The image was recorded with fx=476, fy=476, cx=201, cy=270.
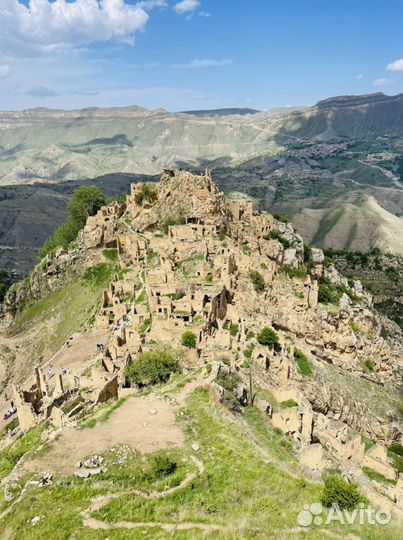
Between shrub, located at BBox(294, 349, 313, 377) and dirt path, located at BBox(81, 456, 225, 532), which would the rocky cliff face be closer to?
shrub, located at BBox(294, 349, 313, 377)

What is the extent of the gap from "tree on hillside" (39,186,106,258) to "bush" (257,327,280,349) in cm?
6103

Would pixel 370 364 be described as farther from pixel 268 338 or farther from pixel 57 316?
pixel 57 316

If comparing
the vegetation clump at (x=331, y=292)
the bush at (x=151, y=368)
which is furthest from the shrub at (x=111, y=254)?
the bush at (x=151, y=368)

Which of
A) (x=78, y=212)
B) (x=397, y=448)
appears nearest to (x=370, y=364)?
(x=397, y=448)

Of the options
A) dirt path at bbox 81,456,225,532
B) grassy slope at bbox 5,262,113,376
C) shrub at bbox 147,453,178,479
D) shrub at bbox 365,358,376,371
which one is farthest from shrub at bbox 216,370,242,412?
shrub at bbox 365,358,376,371

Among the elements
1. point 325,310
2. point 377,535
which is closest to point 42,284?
point 325,310

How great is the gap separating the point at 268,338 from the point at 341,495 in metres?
26.8

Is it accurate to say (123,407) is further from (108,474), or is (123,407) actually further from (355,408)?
(355,408)

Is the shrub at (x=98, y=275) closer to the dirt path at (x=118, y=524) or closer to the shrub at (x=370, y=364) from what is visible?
the shrub at (x=370, y=364)

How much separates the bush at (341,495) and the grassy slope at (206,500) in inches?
32.9

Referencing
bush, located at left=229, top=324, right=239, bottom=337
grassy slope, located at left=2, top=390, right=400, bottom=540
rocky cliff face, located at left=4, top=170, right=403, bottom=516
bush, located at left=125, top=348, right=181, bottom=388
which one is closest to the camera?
grassy slope, located at left=2, top=390, right=400, bottom=540

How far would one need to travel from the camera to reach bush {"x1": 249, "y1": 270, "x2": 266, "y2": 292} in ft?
206

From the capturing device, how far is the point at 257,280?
63.3 m

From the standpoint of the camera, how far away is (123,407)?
34.2 m
